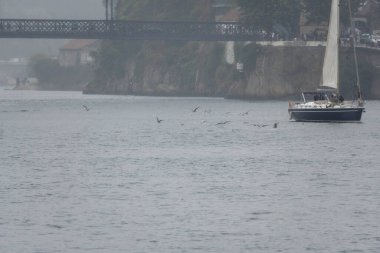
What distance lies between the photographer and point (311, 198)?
69.9m

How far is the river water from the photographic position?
194 ft

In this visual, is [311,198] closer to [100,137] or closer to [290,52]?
[100,137]

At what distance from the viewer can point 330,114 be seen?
405 feet

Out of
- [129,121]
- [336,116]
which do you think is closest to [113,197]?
[336,116]

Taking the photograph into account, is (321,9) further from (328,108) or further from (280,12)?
(328,108)

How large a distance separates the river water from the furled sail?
822 cm

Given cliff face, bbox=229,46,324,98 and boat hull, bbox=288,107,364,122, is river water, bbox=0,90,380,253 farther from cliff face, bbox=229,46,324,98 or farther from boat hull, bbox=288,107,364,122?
cliff face, bbox=229,46,324,98

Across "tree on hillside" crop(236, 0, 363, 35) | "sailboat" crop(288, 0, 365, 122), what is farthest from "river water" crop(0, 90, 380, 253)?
"tree on hillside" crop(236, 0, 363, 35)

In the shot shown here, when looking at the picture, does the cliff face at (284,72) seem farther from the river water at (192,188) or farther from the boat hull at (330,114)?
the river water at (192,188)

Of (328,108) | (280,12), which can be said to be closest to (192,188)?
(328,108)

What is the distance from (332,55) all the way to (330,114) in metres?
15.3

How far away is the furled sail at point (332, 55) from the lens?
135 meters

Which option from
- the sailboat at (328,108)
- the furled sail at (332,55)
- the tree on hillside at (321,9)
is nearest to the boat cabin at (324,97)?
the sailboat at (328,108)

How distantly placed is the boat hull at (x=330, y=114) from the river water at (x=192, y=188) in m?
0.76
